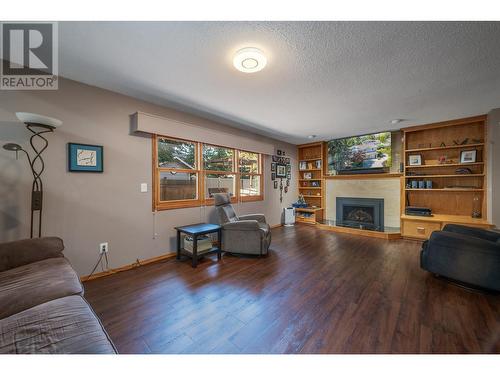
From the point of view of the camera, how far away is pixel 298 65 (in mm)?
1965

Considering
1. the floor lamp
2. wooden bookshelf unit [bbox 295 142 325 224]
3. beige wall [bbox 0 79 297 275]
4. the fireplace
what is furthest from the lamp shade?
the fireplace

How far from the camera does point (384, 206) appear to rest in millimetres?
4531

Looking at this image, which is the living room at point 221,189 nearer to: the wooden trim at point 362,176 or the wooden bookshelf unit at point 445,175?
the wooden bookshelf unit at point 445,175

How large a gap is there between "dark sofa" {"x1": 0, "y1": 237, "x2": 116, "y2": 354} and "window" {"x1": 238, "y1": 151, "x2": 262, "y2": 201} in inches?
127

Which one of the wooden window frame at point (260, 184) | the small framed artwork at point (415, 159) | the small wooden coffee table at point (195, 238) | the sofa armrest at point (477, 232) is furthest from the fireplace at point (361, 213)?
the small wooden coffee table at point (195, 238)

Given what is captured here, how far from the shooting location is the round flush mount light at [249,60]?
5.68 feet

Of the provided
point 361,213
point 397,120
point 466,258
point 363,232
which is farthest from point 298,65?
point 361,213

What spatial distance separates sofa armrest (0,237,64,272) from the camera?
155 centimetres

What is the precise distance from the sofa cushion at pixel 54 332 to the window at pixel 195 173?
1969 mm

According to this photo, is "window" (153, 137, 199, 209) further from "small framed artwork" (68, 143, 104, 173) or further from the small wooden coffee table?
"small framed artwork" (68, 143, 104, 173)

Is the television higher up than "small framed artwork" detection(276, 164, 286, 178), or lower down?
higher up

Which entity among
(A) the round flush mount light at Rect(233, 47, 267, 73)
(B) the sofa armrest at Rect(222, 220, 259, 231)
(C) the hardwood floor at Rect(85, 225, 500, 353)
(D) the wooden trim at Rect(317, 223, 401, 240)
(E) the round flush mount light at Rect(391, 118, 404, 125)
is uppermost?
(E) the round flush mount light at Rect(391, 118, 404, 125)

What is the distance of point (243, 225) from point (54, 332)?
7.54 ft

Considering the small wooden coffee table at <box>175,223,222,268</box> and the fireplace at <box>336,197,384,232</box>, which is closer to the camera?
the small wooden coffee table at <box>175,223,222,268</box>
